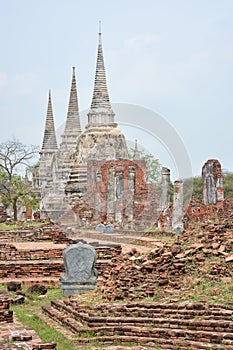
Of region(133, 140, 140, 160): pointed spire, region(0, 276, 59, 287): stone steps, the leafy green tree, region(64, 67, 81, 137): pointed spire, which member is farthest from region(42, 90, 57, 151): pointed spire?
region(0, 276, 59, 287): stone steps

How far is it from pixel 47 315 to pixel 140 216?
21283 millimetres

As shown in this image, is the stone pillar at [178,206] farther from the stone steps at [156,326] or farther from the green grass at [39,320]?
the stone steps at [156,326]

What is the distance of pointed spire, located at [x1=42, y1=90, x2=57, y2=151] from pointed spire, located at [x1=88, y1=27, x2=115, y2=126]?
8.86 m

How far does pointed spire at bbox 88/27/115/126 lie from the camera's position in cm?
5109

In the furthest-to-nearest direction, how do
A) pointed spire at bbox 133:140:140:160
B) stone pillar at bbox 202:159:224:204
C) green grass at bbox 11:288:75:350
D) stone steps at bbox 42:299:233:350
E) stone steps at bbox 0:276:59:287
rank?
pointed spire at bbox 133:140:140:160 < stone pillar at bbox 202:159:224:204 < stone steps at bbox 0:276:59:287 < green grass at bbox 11:288:75:350 < stone steps at bbox 42:299:233:350

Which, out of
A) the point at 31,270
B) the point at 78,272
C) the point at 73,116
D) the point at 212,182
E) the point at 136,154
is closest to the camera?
the point at 78,272

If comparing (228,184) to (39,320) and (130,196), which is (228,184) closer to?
(130,196)

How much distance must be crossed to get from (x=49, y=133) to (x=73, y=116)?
382 cm

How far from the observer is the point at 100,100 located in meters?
51.3

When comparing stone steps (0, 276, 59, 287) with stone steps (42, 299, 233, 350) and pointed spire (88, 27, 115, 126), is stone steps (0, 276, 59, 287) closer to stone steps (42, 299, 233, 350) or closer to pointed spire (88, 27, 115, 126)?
stone steps (42, 299, 233, 350)

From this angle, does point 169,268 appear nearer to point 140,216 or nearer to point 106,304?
point 106,304

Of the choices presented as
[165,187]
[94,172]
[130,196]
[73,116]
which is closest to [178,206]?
[165,187]

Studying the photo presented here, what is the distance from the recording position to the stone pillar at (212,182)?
2447cm

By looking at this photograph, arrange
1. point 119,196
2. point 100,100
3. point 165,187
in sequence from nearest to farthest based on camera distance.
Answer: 1. point 165,187
2. point 119,196
3. point 100,100
